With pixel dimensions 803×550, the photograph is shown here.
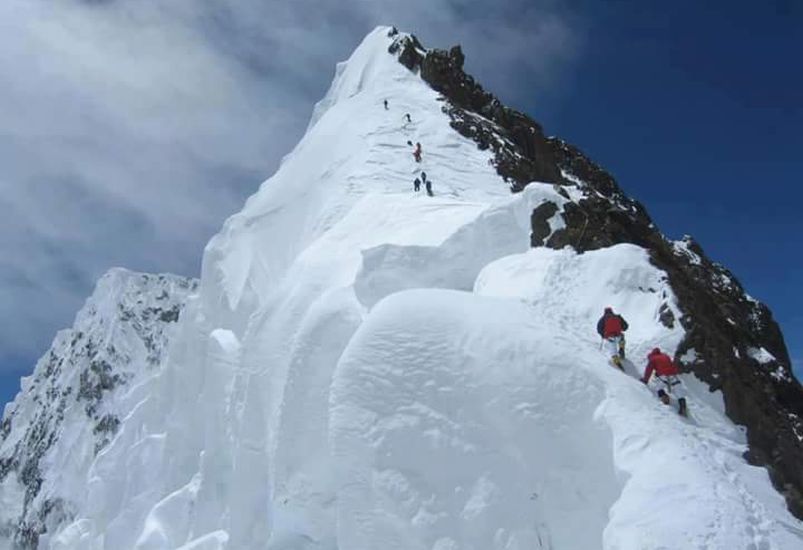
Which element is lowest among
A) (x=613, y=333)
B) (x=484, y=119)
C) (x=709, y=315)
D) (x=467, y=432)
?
(x=467, y=432)

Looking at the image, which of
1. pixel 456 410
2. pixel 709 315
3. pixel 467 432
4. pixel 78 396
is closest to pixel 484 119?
pixel 709 315

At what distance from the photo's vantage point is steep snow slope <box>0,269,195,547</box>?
98.9 m

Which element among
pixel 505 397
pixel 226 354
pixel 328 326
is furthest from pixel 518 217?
pixel 226 354

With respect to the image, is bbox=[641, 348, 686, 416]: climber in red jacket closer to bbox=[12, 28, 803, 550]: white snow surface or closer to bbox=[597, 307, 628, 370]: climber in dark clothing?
bbox=[12, 28, 803, 550]: white snow surface

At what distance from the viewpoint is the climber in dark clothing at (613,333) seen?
13.5m

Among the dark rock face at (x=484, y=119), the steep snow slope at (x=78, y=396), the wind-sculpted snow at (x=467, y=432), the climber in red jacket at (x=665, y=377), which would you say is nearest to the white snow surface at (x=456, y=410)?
the wind-sculpted snow at (x=467, y=432)

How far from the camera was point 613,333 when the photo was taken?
1357 cm

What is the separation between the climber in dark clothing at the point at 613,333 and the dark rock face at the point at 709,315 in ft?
3.30

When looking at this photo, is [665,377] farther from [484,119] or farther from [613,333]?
[484,119]

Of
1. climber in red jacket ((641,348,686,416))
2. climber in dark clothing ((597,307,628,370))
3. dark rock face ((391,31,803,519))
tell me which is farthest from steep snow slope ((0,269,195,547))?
climber in red jacket ((641,348,686,416))

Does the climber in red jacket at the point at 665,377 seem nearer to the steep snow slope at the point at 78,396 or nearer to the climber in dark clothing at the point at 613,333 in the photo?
the climber in dark clothing at the point at 613,333

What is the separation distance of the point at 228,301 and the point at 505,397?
64.8 feet

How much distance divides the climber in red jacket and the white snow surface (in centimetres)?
23

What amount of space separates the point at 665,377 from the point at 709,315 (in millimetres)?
4142
